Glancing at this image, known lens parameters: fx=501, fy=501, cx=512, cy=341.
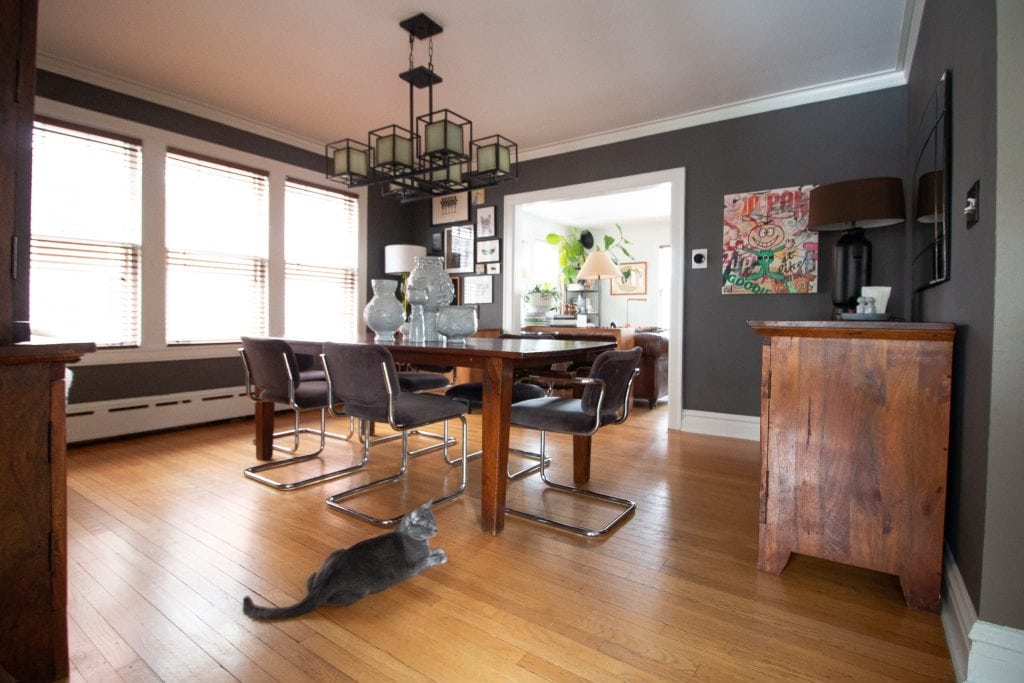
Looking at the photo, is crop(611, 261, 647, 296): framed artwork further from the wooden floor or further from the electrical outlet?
the wooden floor

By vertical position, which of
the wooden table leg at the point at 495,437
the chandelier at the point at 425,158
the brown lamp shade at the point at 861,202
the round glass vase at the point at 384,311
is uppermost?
the chandelier at the point at 425,158

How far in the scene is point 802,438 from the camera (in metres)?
1.72

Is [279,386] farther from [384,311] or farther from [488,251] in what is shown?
[488,251]

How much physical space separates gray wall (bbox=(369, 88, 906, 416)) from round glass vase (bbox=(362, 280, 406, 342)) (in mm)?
2512

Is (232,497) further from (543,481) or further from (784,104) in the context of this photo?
(784,104)

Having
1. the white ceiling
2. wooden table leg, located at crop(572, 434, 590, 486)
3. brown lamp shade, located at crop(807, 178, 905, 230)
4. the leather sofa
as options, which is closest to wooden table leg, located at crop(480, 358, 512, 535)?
wooden table leg, located at crop(572, 434, 590, 486)

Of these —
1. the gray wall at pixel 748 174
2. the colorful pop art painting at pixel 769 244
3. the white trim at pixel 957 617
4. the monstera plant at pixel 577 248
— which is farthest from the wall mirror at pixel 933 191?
the monstera plant at pixel 577 248

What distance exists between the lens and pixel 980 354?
1334 mm

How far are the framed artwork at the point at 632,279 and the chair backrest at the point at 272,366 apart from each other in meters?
7.31

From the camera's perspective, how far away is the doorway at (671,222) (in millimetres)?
4215

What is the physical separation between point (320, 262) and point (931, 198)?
4.72 metres

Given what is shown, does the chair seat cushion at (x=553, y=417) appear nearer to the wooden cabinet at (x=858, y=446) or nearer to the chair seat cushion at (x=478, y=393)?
the chair seat cushion at (x=478, y=393)

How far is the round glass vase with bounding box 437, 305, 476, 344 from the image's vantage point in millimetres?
2684

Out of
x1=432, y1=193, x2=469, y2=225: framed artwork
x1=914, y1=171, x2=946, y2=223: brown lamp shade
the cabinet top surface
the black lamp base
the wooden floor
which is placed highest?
x1=432, y1=193, x2=469, y2=225: framed artwork
